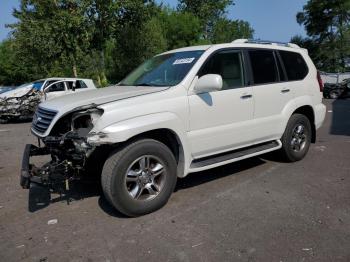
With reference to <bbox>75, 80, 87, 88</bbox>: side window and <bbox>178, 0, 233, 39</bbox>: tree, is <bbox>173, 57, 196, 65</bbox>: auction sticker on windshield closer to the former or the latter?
<bbox>75, 80, 87, 88</bbox>: side window

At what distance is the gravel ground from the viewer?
3.71 meters

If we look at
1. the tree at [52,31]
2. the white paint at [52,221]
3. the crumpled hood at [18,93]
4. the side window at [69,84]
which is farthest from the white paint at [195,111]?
the tree at [52,31]

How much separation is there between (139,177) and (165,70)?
164 cm

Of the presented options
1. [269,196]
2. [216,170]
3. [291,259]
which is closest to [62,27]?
[216,170]

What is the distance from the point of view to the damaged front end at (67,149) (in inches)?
169

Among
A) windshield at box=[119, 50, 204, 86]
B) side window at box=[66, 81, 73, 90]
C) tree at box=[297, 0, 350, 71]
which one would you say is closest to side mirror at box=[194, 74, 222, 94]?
windshield at box=[119, 50, 204, 86]

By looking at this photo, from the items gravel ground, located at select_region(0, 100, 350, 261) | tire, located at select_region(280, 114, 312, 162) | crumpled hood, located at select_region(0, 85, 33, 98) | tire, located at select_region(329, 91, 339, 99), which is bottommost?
tire, located at select_region(329, 91, 339, 99)

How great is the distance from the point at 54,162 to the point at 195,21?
141ft

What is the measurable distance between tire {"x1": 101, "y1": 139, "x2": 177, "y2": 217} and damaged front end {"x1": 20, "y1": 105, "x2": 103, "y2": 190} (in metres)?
0.33

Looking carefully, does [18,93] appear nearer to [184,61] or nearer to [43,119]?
[43,119]

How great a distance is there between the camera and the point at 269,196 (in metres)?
5.09

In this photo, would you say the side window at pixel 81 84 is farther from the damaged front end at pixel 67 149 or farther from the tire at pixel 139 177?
the tire at pixel 139 177

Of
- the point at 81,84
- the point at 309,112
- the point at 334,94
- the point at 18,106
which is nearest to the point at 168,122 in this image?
the point at 309,112

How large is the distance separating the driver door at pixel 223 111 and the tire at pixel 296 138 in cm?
98
